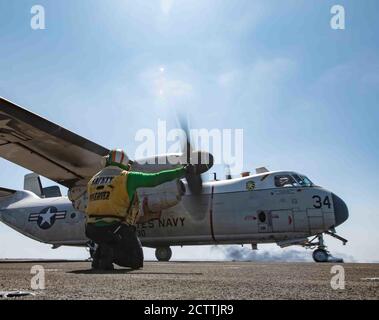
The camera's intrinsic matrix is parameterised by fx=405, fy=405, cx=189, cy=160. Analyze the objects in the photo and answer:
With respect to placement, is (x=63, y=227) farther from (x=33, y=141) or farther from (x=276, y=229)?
(x=276, y=229)

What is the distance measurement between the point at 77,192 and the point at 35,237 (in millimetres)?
7520

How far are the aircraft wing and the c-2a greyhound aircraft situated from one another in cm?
3

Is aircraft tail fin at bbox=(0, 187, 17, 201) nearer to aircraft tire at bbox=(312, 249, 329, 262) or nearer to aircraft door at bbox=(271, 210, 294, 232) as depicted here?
aircraft door at bbox=(271, 210, 294, 232)

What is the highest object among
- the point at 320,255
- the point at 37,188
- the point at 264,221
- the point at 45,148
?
the point at 37,188

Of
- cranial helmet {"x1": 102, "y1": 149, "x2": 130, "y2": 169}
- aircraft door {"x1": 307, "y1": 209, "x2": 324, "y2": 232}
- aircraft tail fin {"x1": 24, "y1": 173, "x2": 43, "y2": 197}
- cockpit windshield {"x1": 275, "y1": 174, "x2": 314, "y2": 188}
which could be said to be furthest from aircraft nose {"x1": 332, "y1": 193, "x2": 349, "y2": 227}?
aircraft tail fin {"x1": 24, "y1": 173, "x2": 43, "y2": 197}

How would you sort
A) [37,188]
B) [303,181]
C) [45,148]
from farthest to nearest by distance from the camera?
[37,188]
[303,181]
[45,148]

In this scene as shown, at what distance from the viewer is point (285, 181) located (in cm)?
1575

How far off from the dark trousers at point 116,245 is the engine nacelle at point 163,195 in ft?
18.0

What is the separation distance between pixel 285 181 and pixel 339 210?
2.23 m

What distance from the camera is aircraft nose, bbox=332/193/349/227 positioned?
49.3ft

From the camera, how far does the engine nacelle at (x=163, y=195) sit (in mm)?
12125

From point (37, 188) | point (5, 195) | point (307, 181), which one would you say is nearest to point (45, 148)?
point (307, 181)

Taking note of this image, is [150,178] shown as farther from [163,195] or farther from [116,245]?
[163,195]
